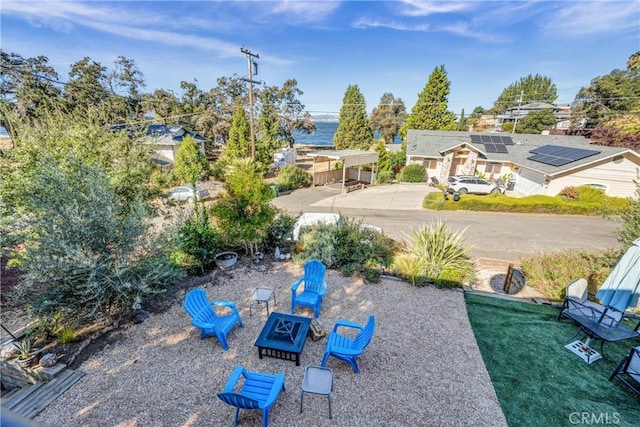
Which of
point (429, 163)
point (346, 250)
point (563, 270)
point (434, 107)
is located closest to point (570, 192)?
point (429, 163)

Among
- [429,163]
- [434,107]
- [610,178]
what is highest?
[434,107]

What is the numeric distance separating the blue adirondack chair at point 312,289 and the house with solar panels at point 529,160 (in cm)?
1877

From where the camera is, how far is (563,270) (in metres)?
7.92

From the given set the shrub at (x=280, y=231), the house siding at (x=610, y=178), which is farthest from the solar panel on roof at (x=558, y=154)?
the shrub at (x=280, y=231)

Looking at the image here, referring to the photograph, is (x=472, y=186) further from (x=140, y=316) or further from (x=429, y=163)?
(x=140, y=316)

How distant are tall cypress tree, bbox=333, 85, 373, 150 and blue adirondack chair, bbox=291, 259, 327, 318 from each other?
27.8 meters

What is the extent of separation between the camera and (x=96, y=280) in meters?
5.29

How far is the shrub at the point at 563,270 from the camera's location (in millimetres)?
7575

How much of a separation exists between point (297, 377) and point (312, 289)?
7.33ft

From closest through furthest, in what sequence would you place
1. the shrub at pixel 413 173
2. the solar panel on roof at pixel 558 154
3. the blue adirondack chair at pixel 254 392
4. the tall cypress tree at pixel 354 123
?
the blue adirondack chair at pixel 254 392 < the solar panel on roof at pixel 558 154 < the shrub at pixel 413 173 < the tall cypress tree at pixel 354 123

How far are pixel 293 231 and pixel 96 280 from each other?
5868mm

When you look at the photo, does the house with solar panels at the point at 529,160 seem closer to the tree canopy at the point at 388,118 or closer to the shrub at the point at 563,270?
the shrub at the point at 563,270

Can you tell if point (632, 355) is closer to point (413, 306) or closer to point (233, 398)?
point (413, 306)

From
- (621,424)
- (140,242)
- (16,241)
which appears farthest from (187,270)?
(621,424)
